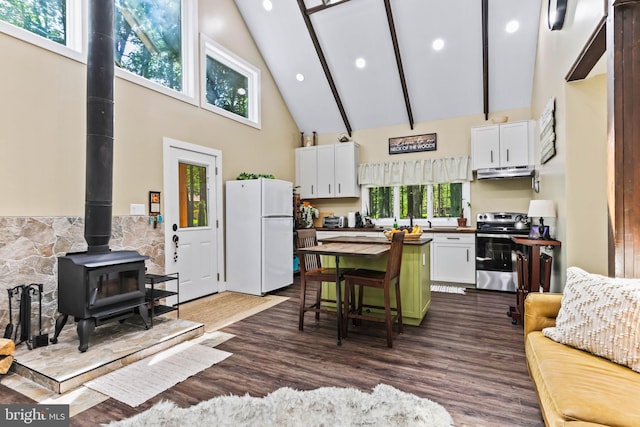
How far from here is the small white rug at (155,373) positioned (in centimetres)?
215

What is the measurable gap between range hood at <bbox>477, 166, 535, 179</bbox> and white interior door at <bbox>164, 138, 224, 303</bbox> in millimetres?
4153

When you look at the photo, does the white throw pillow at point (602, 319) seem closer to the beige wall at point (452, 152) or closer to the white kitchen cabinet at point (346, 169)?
the beige wall at point (452, 152)

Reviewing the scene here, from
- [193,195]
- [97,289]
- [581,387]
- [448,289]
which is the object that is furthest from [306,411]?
[448,289]

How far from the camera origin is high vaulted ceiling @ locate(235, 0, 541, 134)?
469cm

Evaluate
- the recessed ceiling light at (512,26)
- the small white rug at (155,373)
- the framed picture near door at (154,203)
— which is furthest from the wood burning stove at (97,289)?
the recessed ceiling light at (512,26)

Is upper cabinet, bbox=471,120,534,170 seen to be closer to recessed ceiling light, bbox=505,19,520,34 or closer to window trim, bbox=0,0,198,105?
recessed ceiling light, bbox=505,19,520,34

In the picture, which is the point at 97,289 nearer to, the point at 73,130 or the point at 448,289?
the point at 73,130

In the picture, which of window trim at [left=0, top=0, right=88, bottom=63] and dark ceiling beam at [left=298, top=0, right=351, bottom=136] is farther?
dark ceiling beam at [left=298, top=0, right=351, bottom=136]

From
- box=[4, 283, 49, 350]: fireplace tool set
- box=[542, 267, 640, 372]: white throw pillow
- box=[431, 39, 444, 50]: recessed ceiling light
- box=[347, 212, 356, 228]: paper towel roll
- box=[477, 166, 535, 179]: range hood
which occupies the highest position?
box=[431, 39, 444, 50]: recessed ceiling light

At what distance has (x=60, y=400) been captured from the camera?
2.07m

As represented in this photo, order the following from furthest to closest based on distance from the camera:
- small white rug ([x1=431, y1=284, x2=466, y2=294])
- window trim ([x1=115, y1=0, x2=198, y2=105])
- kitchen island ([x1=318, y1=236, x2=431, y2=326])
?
1. small white rug ([x1=431, y1=284, x2=466, y2=294])
2. window trim ([x1=115, y1=0, x2=198, y2=105])
3. kitchen island ([x1=318, y1=236, x2=431, y2=326])

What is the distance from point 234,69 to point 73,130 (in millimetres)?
2901

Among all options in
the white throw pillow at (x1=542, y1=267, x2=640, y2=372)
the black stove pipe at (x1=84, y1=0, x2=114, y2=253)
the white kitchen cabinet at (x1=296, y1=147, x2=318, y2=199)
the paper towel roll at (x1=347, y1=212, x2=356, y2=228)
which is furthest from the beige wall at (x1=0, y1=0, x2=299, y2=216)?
the white throw pillow at (x1=542, y1=267, x2=640, y2=372)

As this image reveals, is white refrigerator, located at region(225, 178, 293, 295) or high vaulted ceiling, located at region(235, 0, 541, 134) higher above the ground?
high vaulted ceiling, located at region(235, 0, 541, 134)
